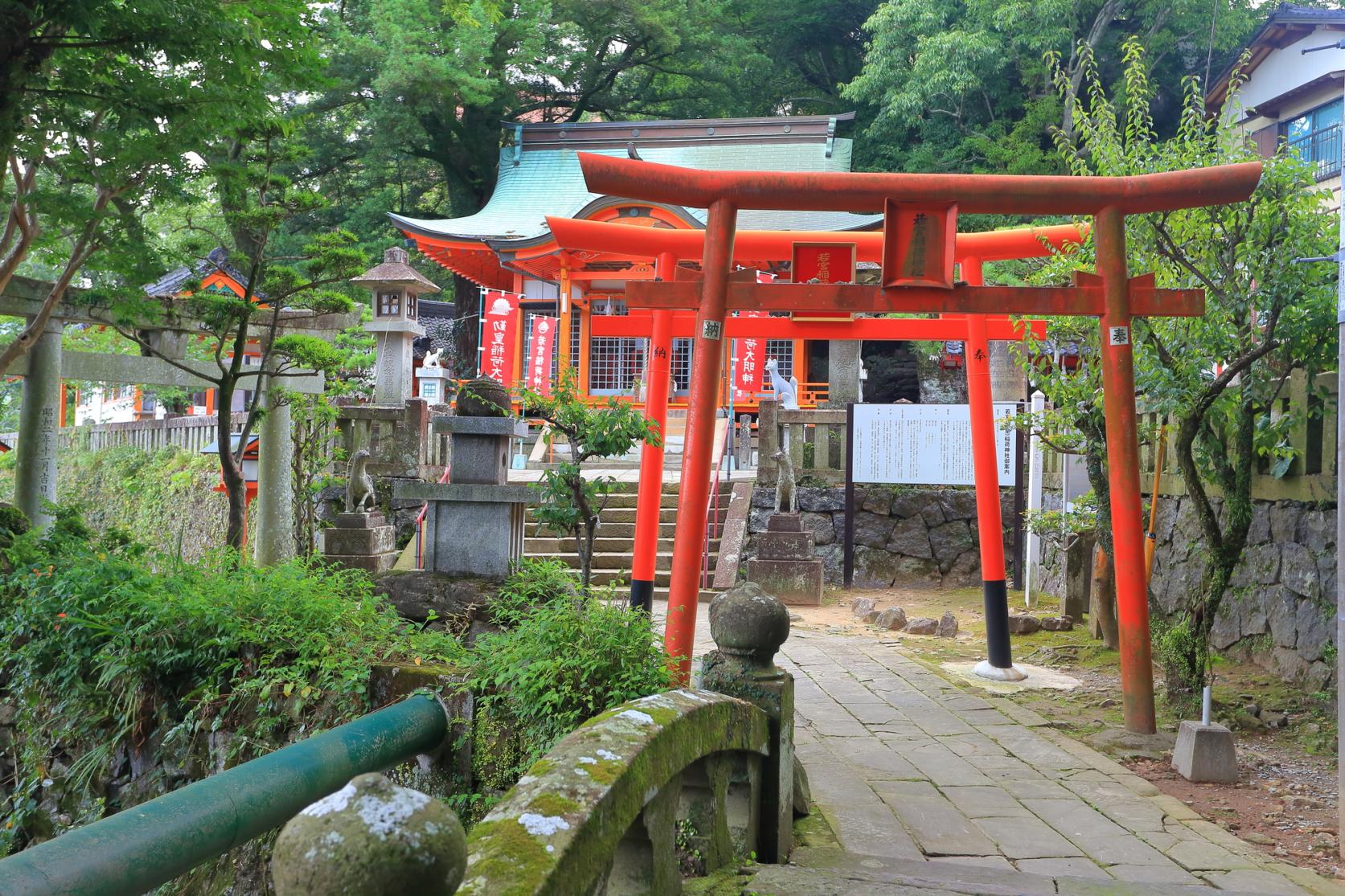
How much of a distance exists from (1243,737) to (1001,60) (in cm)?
1867

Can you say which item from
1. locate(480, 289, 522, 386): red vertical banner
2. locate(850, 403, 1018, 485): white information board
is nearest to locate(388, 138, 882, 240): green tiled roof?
locate(480, 289, 522, 386): red vertical banner

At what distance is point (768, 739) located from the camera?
12.5 feet

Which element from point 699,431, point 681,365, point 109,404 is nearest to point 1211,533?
point 699,431

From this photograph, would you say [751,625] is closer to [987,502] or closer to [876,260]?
[987,502]

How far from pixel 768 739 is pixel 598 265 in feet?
56.3

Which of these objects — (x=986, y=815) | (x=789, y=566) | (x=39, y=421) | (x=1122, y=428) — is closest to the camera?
(x=986, y=815)

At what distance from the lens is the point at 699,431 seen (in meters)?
6.38

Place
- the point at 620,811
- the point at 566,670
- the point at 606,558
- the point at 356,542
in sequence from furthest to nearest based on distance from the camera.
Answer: the point at 606,558 < the point at 356,542 < the point at 566,670 < the point at 620,811

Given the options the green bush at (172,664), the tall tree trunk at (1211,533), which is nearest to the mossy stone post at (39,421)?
the green bush at (172,664)

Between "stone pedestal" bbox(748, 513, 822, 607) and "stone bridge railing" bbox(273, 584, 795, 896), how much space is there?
824 cm

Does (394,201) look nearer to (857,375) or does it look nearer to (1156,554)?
(857,375)

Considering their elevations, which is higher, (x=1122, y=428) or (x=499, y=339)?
(x=499, y=339)

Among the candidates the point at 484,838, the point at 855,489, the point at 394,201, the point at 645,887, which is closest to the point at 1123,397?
the point at 645,887

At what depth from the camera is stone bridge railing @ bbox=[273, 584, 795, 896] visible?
1.43m
